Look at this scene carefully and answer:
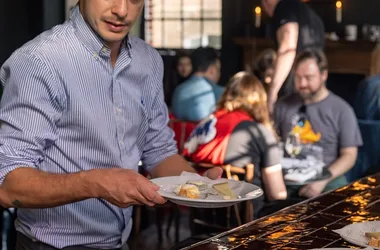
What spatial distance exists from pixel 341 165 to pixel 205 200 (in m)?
2.66

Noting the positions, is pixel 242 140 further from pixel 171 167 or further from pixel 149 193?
pixel 149 193

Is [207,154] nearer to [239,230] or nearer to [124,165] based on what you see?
[124,165]

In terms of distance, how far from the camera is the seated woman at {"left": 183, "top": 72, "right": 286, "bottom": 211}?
13.0 ft

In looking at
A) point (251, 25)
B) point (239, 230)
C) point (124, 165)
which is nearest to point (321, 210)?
point (239, 230)

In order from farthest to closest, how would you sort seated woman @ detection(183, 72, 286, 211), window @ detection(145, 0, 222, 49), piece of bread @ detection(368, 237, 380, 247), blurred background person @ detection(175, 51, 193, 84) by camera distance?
1. window @ detection(145, 0, 222, 49)
2. blurred background person @ detection(175, 51, 193, 84)
3. seated woman @ detection(183, 72, 286, 211)
4. piece of bread @ detection(368, 237, 380, 247)

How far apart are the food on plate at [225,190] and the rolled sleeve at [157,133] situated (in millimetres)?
341

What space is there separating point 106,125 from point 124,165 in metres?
0.12

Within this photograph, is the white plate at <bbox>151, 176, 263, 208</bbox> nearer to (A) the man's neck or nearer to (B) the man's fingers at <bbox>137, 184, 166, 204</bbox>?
(B) the man's fingers at <bbox>137, 184, 166, 204</bbox>

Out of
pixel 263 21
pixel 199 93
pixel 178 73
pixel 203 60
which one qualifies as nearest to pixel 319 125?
pixel 199 93

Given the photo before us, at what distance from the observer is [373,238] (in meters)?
1.57

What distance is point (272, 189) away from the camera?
4.00 meters

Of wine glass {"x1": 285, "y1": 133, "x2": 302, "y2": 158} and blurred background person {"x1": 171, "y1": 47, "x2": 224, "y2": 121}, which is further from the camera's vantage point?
blurred background person {"x1": 171, "y1": 47, "x2": 224, "y2": 121}

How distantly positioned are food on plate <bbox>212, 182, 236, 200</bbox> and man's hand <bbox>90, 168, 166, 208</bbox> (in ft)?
0.74

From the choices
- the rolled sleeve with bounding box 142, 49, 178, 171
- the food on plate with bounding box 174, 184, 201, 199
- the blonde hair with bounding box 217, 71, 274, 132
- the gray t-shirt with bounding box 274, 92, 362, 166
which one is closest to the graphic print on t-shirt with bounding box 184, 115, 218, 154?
the blonde hair with bounding box 217, 71, 274, 132
